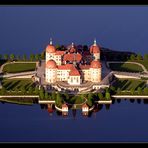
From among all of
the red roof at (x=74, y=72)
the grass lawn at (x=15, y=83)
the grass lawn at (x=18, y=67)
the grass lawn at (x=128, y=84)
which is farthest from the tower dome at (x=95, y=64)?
the grass lawn at (x=18, y=67)

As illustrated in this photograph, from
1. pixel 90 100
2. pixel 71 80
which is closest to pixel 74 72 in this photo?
pixel 71 80

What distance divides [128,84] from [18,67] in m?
3.57

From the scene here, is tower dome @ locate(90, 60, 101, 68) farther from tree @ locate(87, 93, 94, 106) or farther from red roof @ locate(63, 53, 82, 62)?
tree @ locate(87, 93, 94, 106)

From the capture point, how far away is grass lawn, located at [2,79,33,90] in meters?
12.8

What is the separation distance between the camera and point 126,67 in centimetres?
1485

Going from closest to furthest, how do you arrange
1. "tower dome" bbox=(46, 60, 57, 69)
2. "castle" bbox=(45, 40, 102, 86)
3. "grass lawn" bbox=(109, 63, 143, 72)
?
1. "castle" bbox=(45, 40, 102, 86)
2. "tower dome" bbox=(46, 60, 57, 69)
3. "grass lawn" bbox=(109, 63, 143, 72)

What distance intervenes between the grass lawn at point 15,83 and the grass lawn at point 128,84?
7.93ft

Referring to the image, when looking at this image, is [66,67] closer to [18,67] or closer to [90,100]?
[90,100]

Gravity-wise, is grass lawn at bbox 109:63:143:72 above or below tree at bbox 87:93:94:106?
above

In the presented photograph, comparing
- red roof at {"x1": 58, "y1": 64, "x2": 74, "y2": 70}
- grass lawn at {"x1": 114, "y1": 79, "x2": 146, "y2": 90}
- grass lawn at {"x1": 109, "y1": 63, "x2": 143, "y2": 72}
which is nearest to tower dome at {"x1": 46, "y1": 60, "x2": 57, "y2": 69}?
red roof at {"x1": 58, "y1": 64, "x2": 74, "y2": 70}

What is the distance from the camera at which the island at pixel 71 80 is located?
11867 mm

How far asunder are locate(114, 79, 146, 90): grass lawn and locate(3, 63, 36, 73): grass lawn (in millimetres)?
2754

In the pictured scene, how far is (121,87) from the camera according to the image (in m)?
13.0

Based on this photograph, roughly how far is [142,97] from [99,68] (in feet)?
4.81
